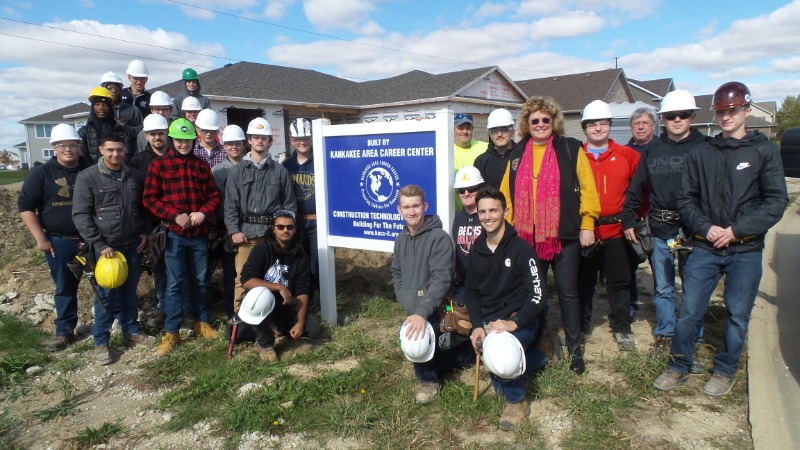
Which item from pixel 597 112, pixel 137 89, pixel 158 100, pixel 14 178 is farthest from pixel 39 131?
pixel 597 112

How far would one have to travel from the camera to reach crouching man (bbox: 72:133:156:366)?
4328mm

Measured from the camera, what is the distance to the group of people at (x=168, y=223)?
4410mm

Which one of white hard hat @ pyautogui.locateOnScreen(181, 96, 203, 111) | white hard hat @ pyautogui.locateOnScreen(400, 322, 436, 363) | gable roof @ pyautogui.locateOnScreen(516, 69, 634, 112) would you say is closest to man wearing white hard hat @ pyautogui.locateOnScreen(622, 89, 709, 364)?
white hard hat @ pyautogui.locateOnScreen(400, 322, 436, 363)

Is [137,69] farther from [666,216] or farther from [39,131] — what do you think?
[39,131]

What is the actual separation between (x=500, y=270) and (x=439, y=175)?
121cm

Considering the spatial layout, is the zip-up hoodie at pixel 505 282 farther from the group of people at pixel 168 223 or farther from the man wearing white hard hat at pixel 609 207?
the group of people at pixel 168 223

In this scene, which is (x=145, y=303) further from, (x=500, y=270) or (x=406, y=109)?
(x=406, y=109)

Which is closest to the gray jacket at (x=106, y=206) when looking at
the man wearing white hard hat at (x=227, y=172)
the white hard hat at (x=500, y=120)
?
the man wearing white hard hat at (x=227, y=172)

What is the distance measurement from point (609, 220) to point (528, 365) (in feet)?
4.63

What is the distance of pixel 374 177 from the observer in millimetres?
4730

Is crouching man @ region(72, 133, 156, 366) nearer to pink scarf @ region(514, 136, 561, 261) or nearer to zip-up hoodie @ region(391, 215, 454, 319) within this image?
zip-up hoodie @ region(391, 215, 454, 319)

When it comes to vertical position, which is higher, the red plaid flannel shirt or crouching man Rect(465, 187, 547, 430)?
the red plaid flannel shirt

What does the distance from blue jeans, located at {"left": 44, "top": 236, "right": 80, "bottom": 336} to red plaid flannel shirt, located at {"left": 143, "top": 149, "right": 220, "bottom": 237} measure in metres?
0.86

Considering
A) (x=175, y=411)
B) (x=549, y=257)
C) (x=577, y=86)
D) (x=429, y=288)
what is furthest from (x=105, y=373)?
(x=577, y=86)
